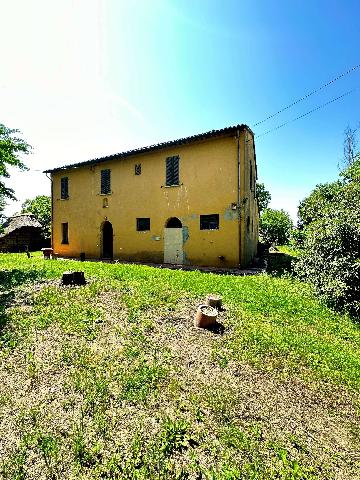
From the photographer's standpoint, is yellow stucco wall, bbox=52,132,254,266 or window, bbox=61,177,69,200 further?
window, bbox=61,177,69,200

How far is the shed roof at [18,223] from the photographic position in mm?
27875

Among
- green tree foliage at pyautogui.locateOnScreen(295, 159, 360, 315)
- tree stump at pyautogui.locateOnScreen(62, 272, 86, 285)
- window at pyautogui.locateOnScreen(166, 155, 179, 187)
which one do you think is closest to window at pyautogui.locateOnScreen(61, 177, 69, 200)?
window at pyautogui.locateOnScreen(166, 155, 179, 187)

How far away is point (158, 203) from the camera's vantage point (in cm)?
1521

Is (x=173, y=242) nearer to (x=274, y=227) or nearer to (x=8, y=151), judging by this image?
(x=8, y=151)

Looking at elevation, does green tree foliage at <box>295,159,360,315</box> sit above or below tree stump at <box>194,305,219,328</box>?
above

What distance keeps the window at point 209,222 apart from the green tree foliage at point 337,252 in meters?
4.78

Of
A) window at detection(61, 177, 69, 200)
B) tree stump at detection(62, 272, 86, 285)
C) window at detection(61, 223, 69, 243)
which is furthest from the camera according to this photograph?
window at detection(61, 223, 69, 243)

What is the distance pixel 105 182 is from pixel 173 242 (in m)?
6.57

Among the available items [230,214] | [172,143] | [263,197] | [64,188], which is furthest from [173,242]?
[263,197]

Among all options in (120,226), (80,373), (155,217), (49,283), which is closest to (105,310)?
(80,373)

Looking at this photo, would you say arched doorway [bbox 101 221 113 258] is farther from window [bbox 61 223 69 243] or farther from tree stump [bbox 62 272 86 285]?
tree stump [bbox 62 272 86 285]

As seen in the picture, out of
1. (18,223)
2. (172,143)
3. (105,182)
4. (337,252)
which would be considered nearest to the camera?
(337,252)

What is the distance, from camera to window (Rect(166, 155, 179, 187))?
1461 centimetres

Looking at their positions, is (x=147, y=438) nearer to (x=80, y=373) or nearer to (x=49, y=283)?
(x=80, y=373)
